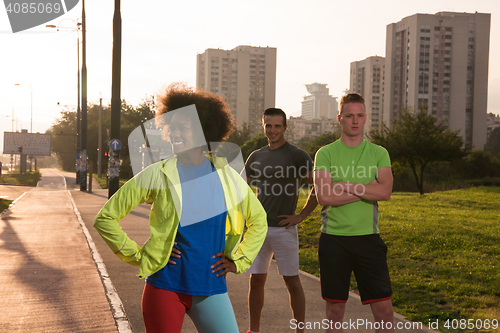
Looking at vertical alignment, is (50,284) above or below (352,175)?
below

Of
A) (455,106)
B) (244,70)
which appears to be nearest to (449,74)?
(455,106)

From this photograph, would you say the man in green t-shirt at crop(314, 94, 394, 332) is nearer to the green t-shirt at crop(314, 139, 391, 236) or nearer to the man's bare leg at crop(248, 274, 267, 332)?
the green t-shirt at crop(314, 139, 391, 236)

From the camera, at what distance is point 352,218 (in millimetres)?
3504

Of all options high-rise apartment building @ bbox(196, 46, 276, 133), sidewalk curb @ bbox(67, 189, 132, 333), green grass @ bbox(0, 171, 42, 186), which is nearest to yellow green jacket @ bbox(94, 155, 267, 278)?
sidewalk curb @ bbox(67, 189, 132, 333)

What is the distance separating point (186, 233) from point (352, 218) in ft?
5.05

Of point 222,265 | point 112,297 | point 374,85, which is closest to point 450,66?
point 374,85

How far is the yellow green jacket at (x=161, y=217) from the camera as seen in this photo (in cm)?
238

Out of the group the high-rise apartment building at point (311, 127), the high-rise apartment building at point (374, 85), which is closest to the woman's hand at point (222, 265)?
the high-rise apartment building at point (374, 85)

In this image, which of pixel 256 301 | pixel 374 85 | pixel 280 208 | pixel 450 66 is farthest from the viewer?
pixel 374 85

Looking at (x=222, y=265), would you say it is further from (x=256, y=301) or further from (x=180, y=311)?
(x=256, y=301)

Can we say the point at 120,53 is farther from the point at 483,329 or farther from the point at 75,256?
the point at 483,329

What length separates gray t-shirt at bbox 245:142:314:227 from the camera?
4363mm

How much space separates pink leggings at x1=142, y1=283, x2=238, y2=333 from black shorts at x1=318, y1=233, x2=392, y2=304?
1.25 metres

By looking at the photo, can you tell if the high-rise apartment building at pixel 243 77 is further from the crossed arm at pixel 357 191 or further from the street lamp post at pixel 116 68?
the crossed arm at pixel 357 191
